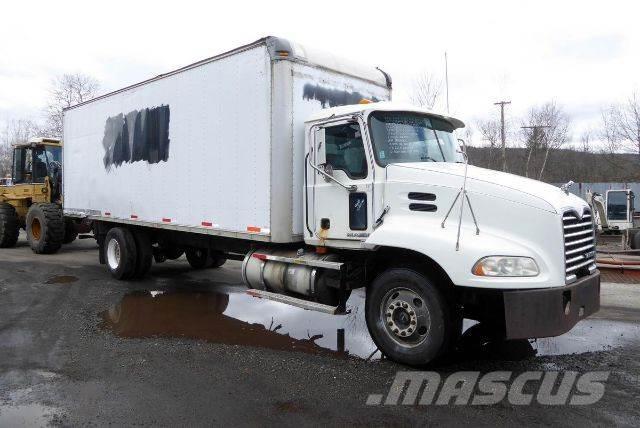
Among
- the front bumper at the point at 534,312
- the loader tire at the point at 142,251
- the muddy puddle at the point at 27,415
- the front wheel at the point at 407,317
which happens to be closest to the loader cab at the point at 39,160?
the loader tire at the point at 142,251

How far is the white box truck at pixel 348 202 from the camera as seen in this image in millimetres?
4672

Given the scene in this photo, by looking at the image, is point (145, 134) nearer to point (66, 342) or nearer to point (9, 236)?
point (66, 342)

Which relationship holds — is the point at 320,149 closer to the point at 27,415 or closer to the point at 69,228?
the point at 27,415

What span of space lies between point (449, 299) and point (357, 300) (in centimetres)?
349

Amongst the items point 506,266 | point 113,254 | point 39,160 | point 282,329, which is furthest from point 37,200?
point 506,266

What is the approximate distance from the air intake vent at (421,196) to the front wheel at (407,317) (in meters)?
0.76

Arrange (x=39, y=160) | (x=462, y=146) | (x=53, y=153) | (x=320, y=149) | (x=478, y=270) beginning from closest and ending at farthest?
(x=478, y=270), (x=320, y=149), (x=462, y=146), (x=39, y=160), (x=53, y=153)

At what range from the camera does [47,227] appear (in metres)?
13.4

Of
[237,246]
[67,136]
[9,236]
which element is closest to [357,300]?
[237,246]

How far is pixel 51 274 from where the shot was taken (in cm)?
1068

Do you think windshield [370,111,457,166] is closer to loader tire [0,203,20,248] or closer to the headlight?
the headlight

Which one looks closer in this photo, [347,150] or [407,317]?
[407,317]

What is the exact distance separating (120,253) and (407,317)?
6597mm

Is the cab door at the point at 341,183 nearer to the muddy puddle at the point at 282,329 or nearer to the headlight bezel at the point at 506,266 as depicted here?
the muddy puddle at the point at 282,329
